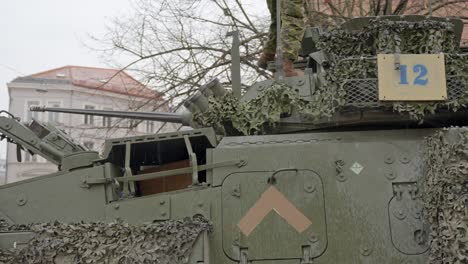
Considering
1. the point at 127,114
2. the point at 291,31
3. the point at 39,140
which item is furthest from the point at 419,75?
the point at 39,140

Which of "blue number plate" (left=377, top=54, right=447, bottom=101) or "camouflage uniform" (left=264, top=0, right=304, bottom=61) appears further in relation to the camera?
"camouflage uniform" (left=264, top=0, right=304, bottom=61)

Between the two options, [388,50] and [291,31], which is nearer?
[388,50]

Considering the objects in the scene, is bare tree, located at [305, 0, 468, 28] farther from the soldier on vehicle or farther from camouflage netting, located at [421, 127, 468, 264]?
camouflage netting, located at [421, 127, 468, 264]

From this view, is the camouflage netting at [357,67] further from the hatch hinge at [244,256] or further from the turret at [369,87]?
the hatch hinge at [244,256]

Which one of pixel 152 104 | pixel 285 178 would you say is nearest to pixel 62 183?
pixel 285 178

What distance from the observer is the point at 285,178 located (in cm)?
535

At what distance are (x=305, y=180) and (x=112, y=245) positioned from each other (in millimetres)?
1763

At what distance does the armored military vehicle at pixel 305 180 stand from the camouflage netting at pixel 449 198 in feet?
0.04

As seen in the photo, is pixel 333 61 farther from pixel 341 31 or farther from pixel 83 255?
pixel 83 255

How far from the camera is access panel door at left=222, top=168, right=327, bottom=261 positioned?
5.16m

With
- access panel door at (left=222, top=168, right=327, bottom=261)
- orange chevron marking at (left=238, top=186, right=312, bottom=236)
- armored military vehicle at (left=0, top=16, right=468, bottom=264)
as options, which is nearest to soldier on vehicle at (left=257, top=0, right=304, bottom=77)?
armored military vehicle at (left=0, top=16, right=468, bottom=264)

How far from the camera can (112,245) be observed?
490 centimetres

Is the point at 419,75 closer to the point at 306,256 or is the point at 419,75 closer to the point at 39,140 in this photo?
the point at 306,256

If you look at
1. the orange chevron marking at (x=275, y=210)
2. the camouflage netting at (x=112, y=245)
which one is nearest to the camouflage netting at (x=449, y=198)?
the orange chevron marking at (x=275, y=210)
